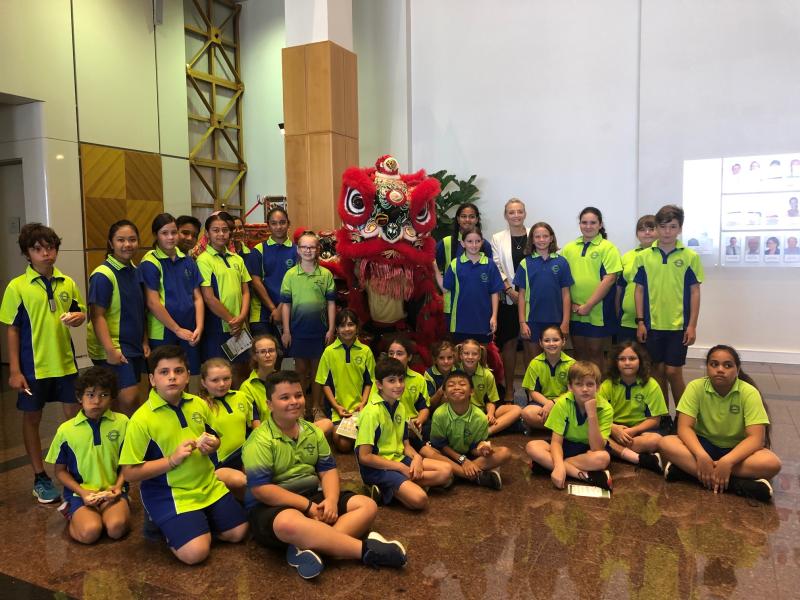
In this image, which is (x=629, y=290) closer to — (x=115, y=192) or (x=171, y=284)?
(x=171, y=284)

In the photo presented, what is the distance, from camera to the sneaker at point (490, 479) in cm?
309

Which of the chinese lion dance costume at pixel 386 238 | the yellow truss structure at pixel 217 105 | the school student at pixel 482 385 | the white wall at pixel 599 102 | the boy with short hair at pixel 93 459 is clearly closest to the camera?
the boy with short hair at pixel 93 459

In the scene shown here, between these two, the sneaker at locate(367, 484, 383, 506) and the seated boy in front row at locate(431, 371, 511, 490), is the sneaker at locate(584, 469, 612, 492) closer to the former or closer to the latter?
the seated boy in front row at locate(431, 371, 511, 490)

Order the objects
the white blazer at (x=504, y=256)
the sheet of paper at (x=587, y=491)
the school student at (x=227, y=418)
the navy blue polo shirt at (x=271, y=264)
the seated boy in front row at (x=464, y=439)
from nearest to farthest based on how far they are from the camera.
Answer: the school student at (x=227, y=418), the sheet of paper at (x=587, y=491), the seated boy in front row at (x=464, y=439), the navy blue polo shirt at (x=271, y=264), the white blazer at (x=504, y=256)

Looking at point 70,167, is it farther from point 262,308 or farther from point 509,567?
point 509,567

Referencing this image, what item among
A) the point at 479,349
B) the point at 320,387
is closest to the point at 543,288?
A: the point at 479,349

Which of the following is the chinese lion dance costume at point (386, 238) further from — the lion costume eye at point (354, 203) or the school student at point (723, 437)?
the school student at point (723, 437)

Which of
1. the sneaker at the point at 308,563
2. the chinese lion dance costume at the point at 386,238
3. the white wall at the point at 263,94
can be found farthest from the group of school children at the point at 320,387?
the white wall at the point at 263,94

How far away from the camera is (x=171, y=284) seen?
366cm

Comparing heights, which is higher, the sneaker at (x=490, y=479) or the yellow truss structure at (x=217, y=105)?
the yellow truss structure at (x=217, y=105)

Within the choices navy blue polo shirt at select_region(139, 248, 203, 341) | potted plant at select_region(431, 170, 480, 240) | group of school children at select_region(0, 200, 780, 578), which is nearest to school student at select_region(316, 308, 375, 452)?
group of school children at select_region(0, 200, 780, 578)

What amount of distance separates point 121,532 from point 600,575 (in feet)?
6.22

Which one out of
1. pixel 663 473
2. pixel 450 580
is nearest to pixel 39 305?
pixel 450 580

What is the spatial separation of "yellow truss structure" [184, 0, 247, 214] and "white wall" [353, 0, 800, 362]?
2.19 meters
